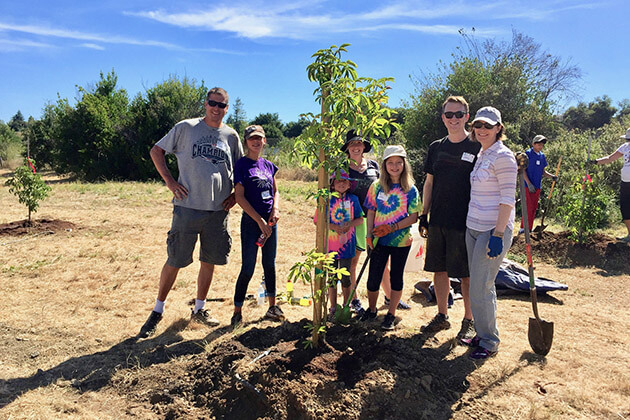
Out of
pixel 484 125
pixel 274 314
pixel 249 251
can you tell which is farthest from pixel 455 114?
pixel 274 314

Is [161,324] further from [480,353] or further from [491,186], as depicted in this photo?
[491,186]

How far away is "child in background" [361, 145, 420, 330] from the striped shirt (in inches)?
24.6

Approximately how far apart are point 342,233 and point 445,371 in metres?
1.51

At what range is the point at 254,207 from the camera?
401 centimetres

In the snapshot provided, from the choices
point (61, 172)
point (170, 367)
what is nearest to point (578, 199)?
point (170, 367)

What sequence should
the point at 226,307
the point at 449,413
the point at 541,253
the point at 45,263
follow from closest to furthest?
1. the point at 449,413
2. the point at 226,307
3. the point at 45,263
4. the point at 541,253

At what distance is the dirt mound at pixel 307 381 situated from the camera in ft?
8.85

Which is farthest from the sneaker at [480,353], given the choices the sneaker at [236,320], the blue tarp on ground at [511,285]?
the sneaker at [236,320]

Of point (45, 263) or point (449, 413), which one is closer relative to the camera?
point (449, 413)

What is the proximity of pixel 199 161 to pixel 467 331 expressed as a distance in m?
2.87

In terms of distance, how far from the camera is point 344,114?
2.86 meters

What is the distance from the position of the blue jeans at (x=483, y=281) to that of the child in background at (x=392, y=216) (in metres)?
0.62

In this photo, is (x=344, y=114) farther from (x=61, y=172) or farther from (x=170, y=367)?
(x=61, y=172)

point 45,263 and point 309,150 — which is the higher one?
point 309,150
